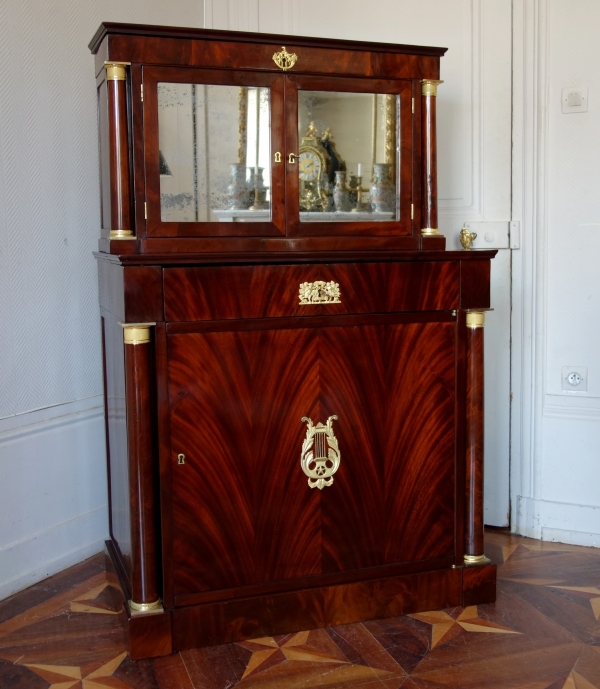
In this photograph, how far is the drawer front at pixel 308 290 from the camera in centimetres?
208

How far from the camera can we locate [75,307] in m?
2.75

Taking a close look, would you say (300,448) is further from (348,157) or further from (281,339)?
(348,157)

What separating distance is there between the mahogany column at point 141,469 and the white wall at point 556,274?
4.71 feet

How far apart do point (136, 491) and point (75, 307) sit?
89 centimetres

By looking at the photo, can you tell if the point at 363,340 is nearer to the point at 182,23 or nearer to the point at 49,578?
the point at 49,578

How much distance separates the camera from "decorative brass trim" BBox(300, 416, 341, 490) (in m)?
2.23

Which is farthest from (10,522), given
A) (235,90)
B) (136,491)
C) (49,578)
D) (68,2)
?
(68,2)

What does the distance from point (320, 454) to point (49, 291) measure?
108 centimetres

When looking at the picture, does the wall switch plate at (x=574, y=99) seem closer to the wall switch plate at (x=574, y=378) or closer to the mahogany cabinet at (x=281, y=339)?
the mahogany cabinet at (x=281, y=339)

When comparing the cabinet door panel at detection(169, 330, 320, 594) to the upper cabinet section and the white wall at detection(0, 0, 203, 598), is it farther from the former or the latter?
the white wall at detection(0, 0, 203, 598)

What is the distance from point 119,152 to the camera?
2096mm

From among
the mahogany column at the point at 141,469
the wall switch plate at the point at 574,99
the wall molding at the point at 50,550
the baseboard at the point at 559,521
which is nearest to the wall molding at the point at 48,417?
the wall molding at the point at 50,550

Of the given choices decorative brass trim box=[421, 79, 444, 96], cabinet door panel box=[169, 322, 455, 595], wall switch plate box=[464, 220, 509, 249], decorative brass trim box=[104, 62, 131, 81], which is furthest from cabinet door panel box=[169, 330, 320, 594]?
wall switch plate box=[464, 220, 509, 249]

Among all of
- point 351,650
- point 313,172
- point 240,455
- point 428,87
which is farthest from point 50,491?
point 428,87
